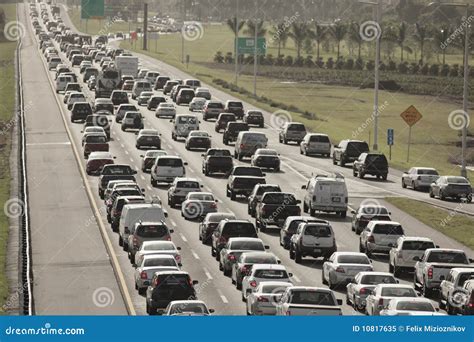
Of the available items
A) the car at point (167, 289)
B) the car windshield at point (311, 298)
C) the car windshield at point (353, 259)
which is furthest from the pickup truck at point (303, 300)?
the car windshield at point (353, 259)

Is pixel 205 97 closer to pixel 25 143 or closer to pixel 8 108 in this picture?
pixel 8 108

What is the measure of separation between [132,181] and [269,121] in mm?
47438

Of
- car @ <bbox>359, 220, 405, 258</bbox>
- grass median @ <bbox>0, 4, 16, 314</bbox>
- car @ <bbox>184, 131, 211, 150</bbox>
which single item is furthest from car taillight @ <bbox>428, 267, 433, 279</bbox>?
car @ <bbox>184, 131, 211, 150</bbox>

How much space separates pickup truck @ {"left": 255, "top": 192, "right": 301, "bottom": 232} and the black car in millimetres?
36862

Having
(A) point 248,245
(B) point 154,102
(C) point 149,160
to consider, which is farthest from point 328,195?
(B) point 154,102

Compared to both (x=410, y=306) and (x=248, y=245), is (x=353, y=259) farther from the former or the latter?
(x=410, y=306)

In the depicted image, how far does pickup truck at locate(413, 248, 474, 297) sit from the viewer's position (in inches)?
1545

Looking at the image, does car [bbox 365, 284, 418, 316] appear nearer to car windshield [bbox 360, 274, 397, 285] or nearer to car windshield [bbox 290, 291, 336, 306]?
car windshield [bbox 290, 291, 336, 306]

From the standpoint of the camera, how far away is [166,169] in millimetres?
70688

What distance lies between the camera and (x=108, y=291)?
4022 cm

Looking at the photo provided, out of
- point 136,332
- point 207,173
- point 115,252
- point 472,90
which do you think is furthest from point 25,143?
point 472,90

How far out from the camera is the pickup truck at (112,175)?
65375mm

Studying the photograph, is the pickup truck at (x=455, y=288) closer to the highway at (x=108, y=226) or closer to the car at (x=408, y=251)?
the highway at (x=108, y=226)

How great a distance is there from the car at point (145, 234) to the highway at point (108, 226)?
65 centimetres
